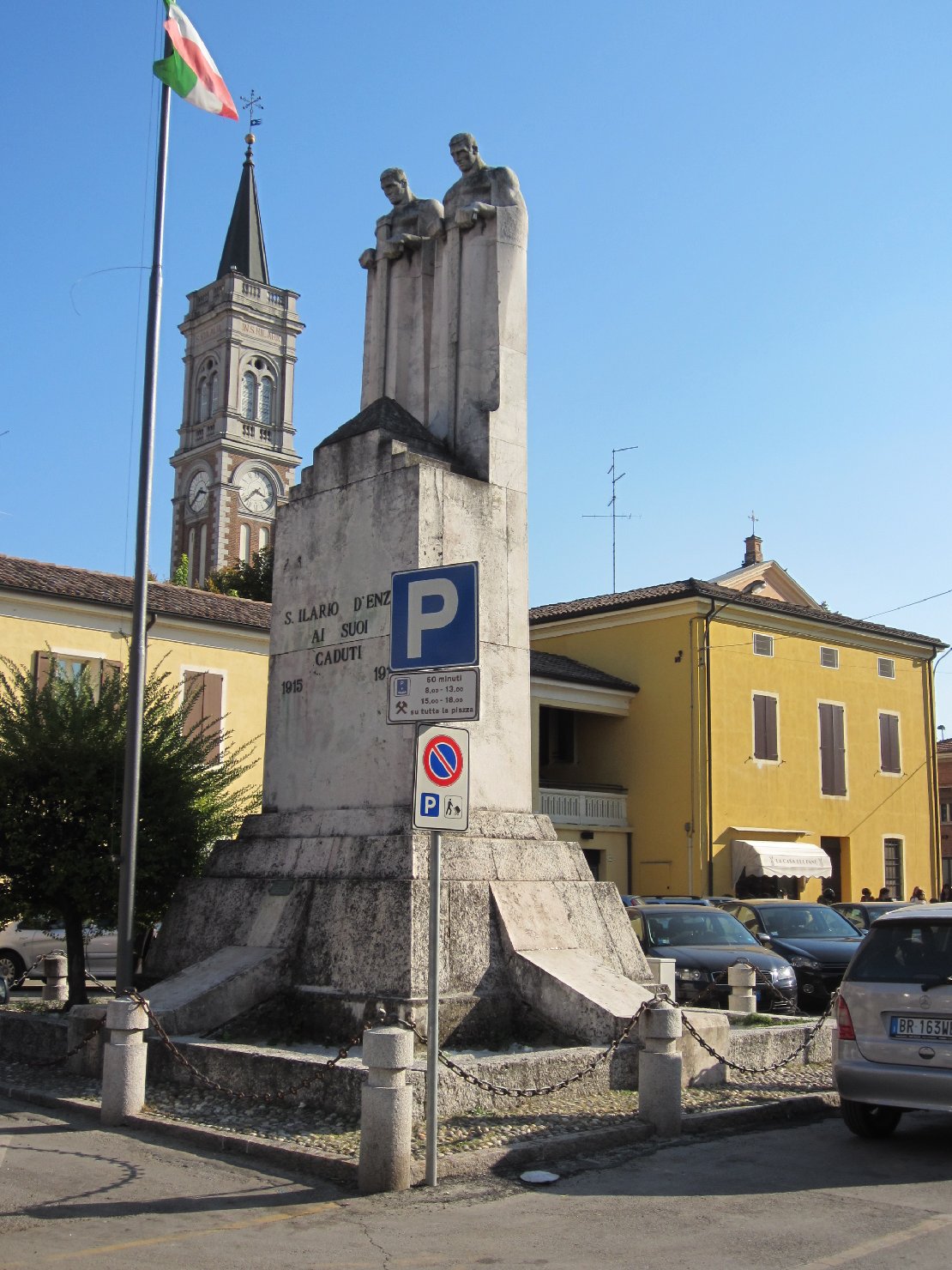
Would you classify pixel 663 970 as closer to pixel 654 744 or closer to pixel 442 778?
pixel 442 778

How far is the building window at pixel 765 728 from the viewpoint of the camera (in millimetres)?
34125

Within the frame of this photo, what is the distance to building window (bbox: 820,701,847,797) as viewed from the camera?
3619cm

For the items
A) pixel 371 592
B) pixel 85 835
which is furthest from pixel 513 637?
pixel 85 835

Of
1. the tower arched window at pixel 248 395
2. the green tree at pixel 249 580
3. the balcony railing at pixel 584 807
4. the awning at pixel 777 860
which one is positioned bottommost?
the awning at pixel 777 860

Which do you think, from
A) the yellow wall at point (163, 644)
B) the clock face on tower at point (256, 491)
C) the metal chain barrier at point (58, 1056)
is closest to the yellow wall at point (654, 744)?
the yellow wall at point (163, 644)

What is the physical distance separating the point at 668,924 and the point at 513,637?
685 centimetres

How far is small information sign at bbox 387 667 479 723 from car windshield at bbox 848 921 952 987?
3139mm

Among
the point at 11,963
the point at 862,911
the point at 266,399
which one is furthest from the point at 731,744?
the point at 266,399

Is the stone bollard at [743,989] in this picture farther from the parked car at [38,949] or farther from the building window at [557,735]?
the building window at [557,735]

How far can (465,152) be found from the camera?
1162 cm

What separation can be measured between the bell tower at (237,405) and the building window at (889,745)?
226ft

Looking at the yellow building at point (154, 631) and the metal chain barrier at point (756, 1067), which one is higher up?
the yellow building at point (154, 631)

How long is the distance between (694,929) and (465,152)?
31.3 ft

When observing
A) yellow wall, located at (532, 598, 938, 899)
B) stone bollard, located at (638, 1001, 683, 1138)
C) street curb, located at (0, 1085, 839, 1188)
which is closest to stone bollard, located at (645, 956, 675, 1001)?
street curb, located at (0, 1085, 839, 1188)
